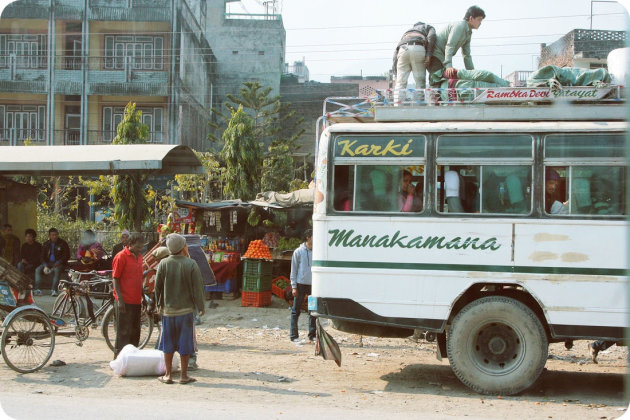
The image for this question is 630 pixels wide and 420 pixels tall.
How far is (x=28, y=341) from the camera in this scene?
28.0ft

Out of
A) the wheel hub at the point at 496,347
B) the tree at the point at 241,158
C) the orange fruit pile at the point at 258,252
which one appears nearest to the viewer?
the wheel hub at the point at 496,347

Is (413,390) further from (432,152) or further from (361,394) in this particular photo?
(432,152)

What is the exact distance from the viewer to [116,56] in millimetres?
33156

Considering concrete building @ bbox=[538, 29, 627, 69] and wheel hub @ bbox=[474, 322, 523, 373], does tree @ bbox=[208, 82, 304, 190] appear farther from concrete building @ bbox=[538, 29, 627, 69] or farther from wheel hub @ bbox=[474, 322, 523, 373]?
wheel hub @ bbox=[474, 322, 523, 373]

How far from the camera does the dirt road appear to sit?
6859 millimetres

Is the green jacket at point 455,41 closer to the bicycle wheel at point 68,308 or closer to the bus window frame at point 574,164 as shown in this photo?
the bus window frame at point 574,164

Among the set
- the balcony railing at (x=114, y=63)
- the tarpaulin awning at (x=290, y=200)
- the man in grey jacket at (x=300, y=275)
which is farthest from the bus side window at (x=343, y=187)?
the balcony railing at (x=114, y=63)

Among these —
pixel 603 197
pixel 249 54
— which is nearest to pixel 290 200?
pixel 603 197

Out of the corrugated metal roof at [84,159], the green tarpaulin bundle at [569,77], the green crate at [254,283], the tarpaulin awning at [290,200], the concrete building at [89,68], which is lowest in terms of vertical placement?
the green crate at [254,283]

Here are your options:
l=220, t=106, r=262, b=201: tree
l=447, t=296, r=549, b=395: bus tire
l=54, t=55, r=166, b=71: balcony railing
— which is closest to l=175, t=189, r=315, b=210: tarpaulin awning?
l=220, t=106, r=262, b=201: tree

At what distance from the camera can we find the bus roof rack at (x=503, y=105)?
7.83 m

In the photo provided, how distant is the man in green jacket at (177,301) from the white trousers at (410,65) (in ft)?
12.8

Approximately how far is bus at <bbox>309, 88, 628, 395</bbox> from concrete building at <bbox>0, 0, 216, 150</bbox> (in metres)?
26.4

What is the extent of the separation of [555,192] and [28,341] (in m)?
6.71
